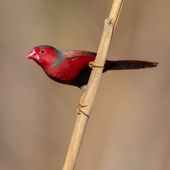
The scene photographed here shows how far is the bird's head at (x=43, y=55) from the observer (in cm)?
76

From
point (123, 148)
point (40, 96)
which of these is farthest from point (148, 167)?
point (40, 96)

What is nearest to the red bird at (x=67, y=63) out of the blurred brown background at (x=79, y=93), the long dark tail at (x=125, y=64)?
the long dark tail at (x=125, y=64)

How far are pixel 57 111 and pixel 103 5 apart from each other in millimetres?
347

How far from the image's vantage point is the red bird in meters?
0.76

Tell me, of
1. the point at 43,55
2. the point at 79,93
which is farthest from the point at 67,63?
the point at 79,93

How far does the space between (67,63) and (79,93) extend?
59 centimetres

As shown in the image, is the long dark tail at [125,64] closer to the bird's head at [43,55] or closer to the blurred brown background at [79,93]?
the bird's head at [43,55]

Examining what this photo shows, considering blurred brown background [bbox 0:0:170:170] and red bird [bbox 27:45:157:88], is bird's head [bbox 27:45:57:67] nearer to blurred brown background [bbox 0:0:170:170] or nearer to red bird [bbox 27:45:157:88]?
red bird [bbox 27:45:157:88]

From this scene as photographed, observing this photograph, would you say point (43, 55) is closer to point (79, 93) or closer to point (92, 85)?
point (92, 85)

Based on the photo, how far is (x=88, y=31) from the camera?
51.9 inches

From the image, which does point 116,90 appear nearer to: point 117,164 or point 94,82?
point 117,164

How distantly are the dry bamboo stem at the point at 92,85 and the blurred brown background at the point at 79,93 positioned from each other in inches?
23.4

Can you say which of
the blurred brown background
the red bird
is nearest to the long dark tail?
the red bird

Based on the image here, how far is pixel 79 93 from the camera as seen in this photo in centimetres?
136
